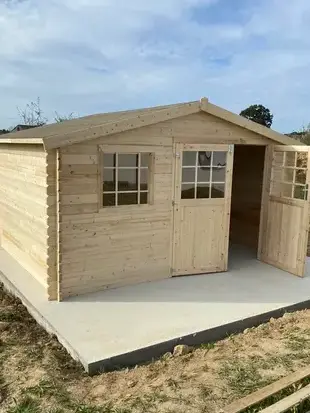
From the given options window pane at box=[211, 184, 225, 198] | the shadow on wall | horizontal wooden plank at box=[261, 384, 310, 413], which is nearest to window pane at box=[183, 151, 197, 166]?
window pane at box=[211, 184, 225, 198]

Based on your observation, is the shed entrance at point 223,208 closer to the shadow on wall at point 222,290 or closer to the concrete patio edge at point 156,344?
the shadow on wall at point 222,290

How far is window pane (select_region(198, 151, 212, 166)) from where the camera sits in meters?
5.60

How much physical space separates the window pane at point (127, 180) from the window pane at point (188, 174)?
2.47 feet

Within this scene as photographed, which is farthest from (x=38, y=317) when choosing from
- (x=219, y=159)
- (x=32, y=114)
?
(x=32, y=114)

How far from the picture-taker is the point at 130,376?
11.3 ft

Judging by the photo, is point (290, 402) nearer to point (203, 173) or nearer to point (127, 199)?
point (127, 199)

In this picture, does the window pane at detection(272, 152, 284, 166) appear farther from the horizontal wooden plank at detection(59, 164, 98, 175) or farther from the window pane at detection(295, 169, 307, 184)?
the horizontal wooden plank at detection(59, 164, 98, 175)

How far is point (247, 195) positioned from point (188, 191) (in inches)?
96.4

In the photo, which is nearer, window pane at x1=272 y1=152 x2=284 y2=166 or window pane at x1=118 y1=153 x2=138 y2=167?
window pane at x1=118 y1=153 x2=138 y2=167

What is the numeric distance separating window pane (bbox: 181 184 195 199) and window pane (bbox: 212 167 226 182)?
37cm

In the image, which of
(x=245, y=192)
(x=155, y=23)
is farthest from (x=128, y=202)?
(x=155, y=23)

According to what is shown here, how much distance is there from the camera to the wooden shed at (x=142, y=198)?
4.81 m

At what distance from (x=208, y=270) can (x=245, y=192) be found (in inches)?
95.0

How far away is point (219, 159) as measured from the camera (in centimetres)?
573
